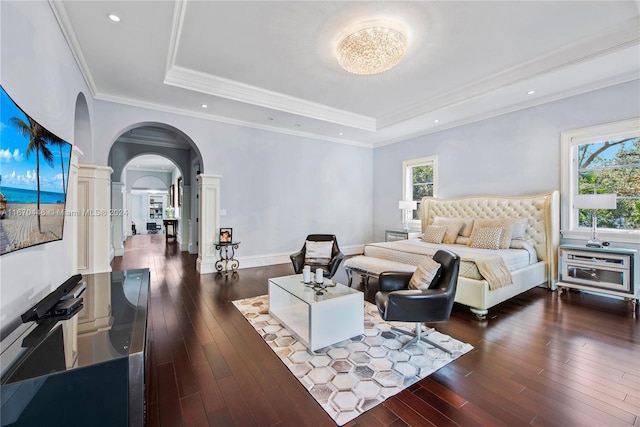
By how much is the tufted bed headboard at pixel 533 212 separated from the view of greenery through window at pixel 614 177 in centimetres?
45

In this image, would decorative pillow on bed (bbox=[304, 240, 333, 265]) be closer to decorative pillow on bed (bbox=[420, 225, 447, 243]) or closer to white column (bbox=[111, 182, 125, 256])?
decorative pillow on bed (bbox=[420, 225, 447, 243])

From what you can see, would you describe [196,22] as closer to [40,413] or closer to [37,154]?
[37,154]

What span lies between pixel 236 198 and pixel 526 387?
511 cm

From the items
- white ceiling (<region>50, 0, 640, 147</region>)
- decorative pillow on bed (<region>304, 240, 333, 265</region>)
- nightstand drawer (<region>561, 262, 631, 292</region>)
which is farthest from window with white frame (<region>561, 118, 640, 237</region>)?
decorative pillow on bed (<region>304, 240, 333, 265</region>)

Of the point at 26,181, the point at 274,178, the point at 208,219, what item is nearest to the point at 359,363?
the point at 26,181

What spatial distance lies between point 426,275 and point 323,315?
107cm

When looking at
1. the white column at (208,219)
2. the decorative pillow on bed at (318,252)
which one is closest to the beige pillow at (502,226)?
the decorative pillow on bed at (318,252)

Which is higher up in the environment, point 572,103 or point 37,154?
point 572,103

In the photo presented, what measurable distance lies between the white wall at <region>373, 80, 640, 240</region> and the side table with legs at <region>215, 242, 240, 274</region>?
4.58m

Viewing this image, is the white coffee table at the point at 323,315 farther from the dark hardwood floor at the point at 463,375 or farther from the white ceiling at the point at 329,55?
the white ceiling at the point at 329,55

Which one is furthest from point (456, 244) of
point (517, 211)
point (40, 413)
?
point (40, 413)

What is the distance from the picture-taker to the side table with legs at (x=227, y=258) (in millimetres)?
5293

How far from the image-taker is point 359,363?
2.36 m

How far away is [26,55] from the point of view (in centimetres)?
188
